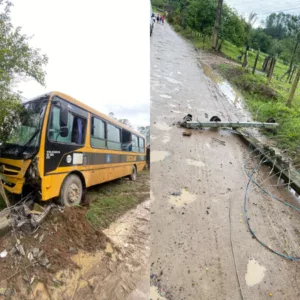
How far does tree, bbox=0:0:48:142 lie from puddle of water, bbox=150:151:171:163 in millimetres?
1990

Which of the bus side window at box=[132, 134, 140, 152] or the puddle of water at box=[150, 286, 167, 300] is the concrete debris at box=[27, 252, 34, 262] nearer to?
the puddle of water at box=[150, 286, 167, 300]

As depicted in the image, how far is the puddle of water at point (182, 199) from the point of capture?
2860mm

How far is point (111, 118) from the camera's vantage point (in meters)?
1.90

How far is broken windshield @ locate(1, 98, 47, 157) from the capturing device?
4.92 ft

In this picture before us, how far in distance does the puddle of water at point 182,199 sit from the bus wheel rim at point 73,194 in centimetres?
142

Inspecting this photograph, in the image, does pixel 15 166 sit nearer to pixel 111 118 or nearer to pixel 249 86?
pixel 111 118

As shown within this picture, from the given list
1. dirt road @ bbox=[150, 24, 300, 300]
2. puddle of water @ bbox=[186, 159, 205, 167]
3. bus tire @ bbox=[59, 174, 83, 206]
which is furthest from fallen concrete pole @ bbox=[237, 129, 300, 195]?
bus tire @ bbox=[59, 174, 83, 206]

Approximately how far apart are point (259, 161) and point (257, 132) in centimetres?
128

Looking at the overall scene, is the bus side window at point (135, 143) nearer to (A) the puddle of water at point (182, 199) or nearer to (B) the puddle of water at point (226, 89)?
(A) the puddle of water at point (182, 199)

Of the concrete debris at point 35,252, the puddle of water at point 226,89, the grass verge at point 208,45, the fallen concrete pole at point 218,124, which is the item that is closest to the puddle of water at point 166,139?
the fallen concrete pole at point 218,124

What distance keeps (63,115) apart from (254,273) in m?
1.95

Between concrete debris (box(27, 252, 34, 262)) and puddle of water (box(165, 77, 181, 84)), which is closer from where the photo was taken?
concrete debris (box(27, 252, 34, 262))

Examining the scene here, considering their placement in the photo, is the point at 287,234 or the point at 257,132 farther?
the point at 257,132

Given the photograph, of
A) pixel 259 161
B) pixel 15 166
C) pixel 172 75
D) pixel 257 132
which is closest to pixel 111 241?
pixel 15 166
